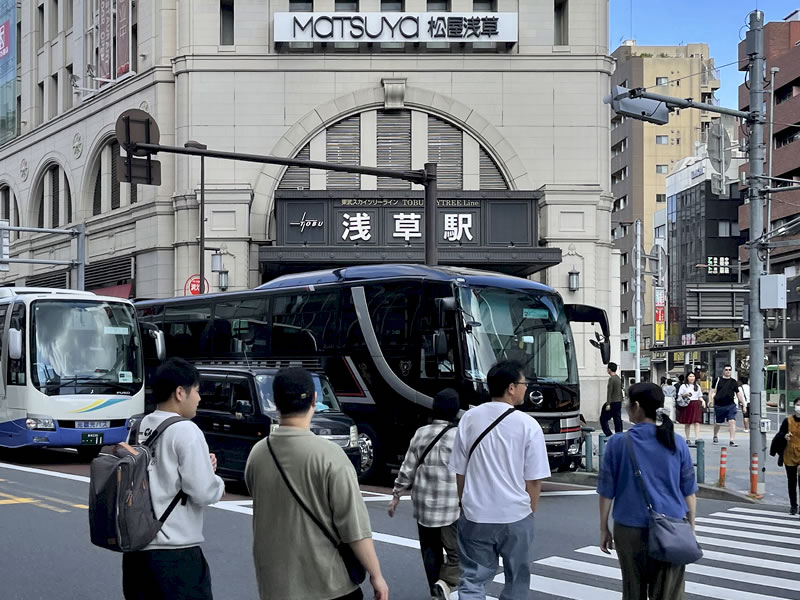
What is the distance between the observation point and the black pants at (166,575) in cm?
501

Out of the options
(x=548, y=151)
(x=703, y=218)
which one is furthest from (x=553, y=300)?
(x=703, y=218)

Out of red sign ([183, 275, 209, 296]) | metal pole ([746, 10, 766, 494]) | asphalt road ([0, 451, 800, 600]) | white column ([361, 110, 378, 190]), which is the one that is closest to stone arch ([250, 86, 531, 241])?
white column ([361, 110, 378, 190])

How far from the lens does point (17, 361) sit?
62.6 feet

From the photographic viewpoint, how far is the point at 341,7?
3522 cm

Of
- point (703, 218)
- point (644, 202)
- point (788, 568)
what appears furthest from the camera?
point (644, 202)

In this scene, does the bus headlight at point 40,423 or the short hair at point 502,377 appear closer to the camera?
the short hair at point 502,377

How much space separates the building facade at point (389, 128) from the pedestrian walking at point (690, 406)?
19.7 ft

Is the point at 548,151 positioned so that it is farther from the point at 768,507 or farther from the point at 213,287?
the point at 768,507

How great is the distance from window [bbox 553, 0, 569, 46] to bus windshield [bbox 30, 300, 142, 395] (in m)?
20.3

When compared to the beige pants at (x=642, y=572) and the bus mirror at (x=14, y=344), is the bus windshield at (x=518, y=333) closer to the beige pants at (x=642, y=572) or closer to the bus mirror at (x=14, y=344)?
the bus mirror at (x=14, y=344)

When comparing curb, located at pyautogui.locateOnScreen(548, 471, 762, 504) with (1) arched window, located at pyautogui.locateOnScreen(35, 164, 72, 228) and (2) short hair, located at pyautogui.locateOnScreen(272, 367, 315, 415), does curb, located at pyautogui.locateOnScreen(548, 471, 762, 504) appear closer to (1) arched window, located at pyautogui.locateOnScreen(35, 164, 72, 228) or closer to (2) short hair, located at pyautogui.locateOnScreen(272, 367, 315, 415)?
(2) short hair, located at pyautogui.locateOnScreen(272, 367, 315, 415)

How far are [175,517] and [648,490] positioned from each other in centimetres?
288

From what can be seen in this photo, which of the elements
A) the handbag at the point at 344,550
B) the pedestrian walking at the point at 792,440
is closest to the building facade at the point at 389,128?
the pedestrian walking at the point at 792,440

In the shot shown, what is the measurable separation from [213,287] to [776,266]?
159ft
